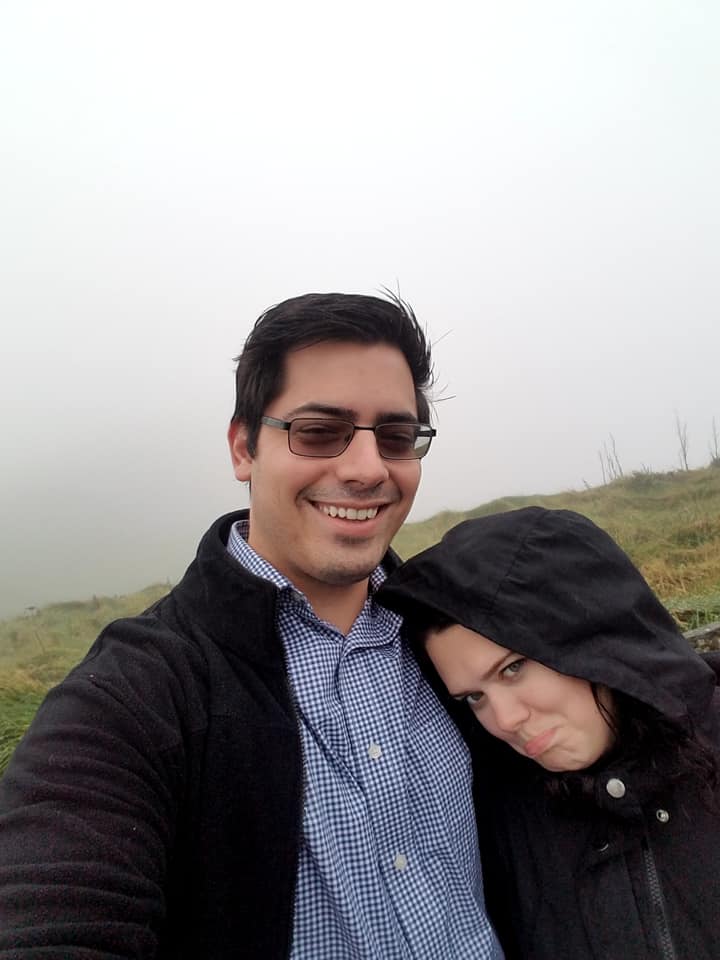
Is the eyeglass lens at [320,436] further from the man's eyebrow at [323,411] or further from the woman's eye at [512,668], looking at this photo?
the woman's eye at [512,668]

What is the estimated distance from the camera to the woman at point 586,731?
1.24 metres

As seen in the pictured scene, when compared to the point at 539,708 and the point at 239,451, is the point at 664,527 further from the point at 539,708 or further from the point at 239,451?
the point at 239,451

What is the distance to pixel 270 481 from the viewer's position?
161cm

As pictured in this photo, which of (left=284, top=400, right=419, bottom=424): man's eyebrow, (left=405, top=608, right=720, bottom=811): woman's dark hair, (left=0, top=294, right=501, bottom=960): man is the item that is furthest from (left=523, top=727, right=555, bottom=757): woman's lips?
(left=284, top=400, right=419, bottom=424): man's eyebrow

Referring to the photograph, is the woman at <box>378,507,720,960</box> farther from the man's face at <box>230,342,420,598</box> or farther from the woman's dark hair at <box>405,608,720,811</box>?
the man's face at <box>230,342,420,598</box>

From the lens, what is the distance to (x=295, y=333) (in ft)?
5.56

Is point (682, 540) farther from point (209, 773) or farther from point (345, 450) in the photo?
point (209, 773)

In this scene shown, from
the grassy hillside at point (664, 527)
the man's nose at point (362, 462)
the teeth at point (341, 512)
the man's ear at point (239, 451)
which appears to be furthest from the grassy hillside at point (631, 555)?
the man's nose at point (362, 462)

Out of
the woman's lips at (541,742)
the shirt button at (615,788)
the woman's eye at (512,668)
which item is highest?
the woman's eye at (512,668)

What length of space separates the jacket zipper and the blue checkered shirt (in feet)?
1.33

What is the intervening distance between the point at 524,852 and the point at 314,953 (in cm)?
66

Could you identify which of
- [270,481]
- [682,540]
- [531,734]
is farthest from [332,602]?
[682,540]

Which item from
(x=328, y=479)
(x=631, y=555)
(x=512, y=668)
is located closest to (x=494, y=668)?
(x=512, y=668)

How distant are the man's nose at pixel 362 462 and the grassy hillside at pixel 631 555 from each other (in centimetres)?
327
